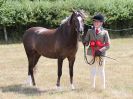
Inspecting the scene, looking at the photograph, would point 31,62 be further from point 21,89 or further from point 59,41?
point 59,41

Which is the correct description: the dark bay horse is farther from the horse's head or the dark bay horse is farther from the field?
the field

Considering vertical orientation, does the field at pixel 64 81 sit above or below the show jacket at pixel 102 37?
below

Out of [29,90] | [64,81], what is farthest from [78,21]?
[64,81]

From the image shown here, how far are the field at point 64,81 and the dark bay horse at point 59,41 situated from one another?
1.76 ft

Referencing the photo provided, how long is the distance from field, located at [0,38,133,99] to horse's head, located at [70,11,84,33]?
1.53 metres

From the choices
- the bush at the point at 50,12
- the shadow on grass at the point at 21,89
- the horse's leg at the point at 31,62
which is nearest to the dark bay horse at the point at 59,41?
the horse's leg at the point at 31,62

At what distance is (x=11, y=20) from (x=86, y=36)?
51.6ft

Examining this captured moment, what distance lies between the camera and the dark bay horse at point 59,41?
931 cm

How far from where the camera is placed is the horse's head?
8.96 metres

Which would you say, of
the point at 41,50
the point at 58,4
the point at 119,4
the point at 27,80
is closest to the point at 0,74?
the point at 27,80

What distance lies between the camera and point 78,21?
9.02m

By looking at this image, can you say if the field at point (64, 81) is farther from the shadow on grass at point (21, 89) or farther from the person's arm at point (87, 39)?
the person's arm at point (87, 39)

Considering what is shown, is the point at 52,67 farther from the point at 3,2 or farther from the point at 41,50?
the point at 3,2

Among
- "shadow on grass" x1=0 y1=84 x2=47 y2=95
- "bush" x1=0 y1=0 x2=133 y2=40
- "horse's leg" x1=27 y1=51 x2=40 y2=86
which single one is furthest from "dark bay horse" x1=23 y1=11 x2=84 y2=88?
"bush" x1=0 y1=0 x2=133 y2=40
